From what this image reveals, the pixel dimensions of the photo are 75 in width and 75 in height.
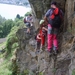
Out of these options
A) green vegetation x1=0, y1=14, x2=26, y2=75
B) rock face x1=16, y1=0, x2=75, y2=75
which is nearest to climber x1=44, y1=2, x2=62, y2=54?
rock face x1=16, y1=0, x2=75, y2=75

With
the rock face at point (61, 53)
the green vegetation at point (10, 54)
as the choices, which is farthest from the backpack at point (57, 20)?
the green vegetation at point (10, 54)

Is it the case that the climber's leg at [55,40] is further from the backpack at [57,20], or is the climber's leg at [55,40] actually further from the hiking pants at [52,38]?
the backpack at [57,20]

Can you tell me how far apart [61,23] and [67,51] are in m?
1.46

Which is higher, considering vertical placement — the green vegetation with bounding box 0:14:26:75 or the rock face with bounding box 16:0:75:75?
the rock face with bounding box 16:0:75:75

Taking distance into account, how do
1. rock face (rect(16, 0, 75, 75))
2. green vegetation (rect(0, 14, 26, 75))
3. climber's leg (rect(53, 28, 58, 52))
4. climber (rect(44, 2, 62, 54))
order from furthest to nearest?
1. green vegetation (rect(0, 14, 26, 75))
2. climber's leg (rect(53, 28, 58, 52))
3. climber (rect(44, 2, 62, 54))
4. rock face (rect(16, 0, 75, 75))

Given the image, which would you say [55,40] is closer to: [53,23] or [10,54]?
[53,23]

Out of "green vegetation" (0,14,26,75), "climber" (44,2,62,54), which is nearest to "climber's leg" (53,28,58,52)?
"climber" (44,2,62,54)

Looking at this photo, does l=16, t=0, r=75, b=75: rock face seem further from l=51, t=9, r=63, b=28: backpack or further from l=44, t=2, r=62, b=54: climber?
l=51, t=9, r=63, b=28: backpack

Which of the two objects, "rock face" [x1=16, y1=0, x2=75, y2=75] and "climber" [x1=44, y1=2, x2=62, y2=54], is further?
"climber" [x1=44, y1=2, x2=62, y2=54]

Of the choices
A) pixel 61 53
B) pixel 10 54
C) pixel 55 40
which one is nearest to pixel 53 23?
pixel 55 40

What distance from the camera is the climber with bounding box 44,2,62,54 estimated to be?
388 inches

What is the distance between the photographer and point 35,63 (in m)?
13.6

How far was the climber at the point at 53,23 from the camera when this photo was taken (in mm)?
9867

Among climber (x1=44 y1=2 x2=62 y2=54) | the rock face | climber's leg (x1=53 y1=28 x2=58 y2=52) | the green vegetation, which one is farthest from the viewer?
the green vegetation
